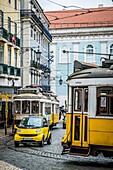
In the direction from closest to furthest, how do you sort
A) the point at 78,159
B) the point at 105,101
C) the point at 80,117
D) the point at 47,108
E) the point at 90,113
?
the point at 105,101 → the point at 90,113 → the point at 80,117 → the point at 78,159 → the point at 47,108

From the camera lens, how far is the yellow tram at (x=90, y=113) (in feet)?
45.6

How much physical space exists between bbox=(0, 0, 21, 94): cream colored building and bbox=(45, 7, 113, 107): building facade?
2515cm

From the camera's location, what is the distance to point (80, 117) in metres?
14.6

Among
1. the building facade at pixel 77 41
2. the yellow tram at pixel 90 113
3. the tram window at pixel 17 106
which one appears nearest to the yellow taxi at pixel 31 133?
the yellow tram at pixel 90 113

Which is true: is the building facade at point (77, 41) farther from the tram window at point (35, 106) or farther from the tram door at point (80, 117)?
the tram door at point (80, 117)

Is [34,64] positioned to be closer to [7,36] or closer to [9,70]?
[9,70]

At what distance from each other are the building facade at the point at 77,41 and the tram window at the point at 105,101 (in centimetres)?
5256

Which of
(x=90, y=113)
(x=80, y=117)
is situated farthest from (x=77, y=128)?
(x=90, y=113)

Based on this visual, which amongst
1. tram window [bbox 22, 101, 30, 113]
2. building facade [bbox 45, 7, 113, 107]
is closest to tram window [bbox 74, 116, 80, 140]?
tram window [bbox 22, 101, 30, 113]

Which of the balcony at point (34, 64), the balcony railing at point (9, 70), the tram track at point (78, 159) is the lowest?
the tram track at point (78, 159)

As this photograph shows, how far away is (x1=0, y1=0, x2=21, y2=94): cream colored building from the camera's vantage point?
36.8m

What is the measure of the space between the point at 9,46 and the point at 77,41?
31044mm

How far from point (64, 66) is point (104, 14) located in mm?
11410

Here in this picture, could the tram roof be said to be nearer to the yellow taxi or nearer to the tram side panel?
the tram side panel
